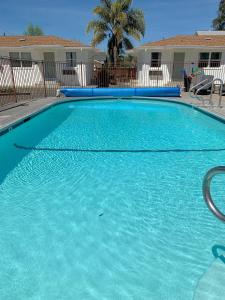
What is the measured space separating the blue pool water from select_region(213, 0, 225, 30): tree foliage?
3549cm

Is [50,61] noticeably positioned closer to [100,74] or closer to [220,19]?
[100,74]

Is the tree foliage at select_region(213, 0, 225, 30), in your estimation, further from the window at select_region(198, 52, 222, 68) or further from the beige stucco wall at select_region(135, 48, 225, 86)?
the beige stucco wall at select_region(135, 48, 225, 86)

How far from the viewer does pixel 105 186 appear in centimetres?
400

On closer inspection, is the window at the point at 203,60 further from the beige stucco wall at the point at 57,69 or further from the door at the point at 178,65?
the beige stucco wall at the point at 57,69

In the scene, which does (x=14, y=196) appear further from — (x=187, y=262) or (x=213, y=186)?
(x=213, y=186)

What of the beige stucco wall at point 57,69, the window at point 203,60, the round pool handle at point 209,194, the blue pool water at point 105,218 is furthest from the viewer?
the beige stucco wall at point 57,69

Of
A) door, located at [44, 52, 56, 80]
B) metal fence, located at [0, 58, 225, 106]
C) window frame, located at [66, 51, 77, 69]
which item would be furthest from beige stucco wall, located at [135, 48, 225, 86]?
door, located at [44, 52, 56, 80]

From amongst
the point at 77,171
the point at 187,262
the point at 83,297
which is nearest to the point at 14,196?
the point at 77,171

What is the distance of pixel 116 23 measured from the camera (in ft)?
60.1

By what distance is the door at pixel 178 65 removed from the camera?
60.5 feet

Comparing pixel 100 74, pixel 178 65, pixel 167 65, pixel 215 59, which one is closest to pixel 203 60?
pixel 215 59

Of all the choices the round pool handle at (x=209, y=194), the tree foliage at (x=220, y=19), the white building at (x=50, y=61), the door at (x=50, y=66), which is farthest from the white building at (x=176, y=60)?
the tree foliage at (x=220, y=19)

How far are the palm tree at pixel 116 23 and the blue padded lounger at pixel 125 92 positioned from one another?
7108 mm

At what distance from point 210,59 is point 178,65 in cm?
225
